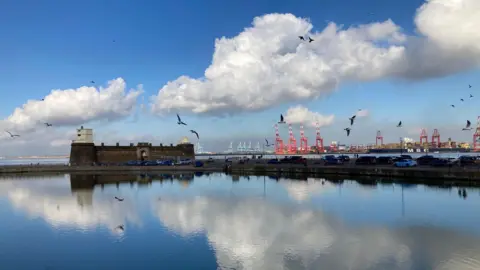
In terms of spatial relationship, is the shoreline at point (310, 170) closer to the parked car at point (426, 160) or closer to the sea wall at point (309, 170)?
the sea wall at point (309, 170)

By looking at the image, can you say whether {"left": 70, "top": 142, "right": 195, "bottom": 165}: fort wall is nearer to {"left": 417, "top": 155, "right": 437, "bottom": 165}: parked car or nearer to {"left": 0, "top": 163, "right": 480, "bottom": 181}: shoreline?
{"left": 0, "top": 163, "right": 480, "bottom": 181}: shoreline

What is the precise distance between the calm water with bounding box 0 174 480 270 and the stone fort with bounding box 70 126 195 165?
36.9 metres

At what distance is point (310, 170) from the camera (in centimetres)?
4947

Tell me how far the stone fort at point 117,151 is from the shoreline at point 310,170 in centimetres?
339

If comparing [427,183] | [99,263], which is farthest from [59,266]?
[427,183]

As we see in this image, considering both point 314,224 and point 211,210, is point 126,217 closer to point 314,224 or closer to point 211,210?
point 211,210

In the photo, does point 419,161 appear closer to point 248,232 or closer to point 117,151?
point 248,232

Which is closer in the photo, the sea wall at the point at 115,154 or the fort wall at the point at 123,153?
the fort wall at the point at 123,153

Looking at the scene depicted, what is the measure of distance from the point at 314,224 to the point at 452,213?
8.07 meters

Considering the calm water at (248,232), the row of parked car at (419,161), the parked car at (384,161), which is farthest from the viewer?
the parked car at (384,161)

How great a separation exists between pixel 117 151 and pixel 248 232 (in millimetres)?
56671

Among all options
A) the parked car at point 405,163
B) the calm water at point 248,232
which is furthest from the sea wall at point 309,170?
the calm water at point 248,232

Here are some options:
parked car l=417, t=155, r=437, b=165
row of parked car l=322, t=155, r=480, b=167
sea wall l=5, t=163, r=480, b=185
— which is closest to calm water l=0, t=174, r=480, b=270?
sea wall l=5, t=163, r=480, b=185

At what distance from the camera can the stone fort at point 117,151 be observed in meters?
65.6
